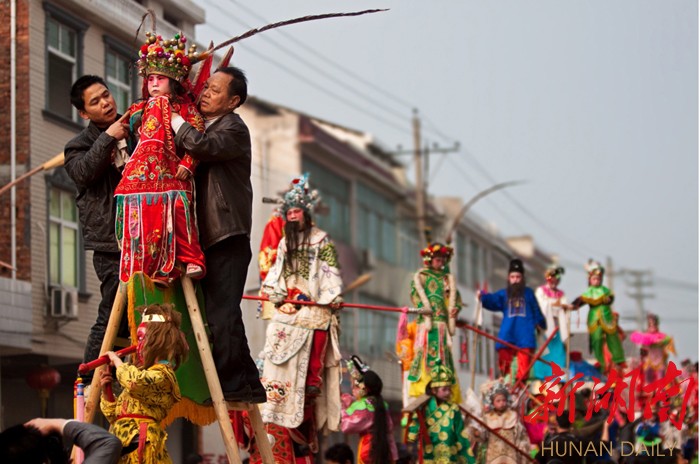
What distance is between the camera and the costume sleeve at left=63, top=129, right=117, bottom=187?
8.48 metres

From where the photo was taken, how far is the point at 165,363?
7.92m

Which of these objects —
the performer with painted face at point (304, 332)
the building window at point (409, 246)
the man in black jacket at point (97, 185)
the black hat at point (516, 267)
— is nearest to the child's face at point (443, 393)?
the performer with painted face at point (304, 332)

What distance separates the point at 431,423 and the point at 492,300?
3.69 meters

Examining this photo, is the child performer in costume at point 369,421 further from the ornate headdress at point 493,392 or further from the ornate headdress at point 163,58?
the ornate headdress at point 163,58

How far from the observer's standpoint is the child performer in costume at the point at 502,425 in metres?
14.0

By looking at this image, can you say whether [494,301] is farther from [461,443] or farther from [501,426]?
[461,443]

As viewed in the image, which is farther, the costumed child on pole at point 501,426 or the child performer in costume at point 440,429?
the costumed child on pole at point 501,426

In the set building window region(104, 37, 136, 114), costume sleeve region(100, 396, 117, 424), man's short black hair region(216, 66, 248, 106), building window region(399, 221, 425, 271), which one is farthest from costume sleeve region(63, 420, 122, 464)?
building window region(399, 221, 425, 271)

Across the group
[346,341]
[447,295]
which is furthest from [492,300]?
[346,341]

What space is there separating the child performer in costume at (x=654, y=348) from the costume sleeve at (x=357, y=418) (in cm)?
759

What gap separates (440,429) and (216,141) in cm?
571

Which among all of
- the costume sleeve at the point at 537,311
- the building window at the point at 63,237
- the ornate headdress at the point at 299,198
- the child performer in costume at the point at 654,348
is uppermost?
the building window at the point at 63,237

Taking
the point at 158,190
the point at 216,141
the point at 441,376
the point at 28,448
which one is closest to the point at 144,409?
the point at 158,190

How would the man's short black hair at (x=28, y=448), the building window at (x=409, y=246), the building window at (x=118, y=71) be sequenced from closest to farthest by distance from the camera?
the man's short black hair at (x=28, y=448) < the building window at (x=118, y=71) < the building window at (x=409, y=246)
